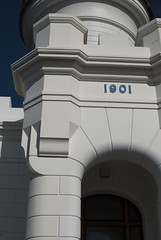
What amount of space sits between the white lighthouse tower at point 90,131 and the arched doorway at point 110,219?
2 cm

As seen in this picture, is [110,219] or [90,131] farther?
[110,219]

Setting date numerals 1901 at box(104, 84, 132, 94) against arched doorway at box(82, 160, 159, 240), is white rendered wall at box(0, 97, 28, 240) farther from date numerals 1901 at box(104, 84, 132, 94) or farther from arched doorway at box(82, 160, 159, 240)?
date numerals 1901 at box(104, 84, 132, 94)

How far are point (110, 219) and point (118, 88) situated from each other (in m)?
3.06

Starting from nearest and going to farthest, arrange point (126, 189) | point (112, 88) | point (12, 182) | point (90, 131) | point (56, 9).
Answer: point (90, 131) → point (112, 88) → point (126, 189) → point (12, 182) → point (56, 9)

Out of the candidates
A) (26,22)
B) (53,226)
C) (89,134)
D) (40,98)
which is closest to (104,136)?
(89,134)

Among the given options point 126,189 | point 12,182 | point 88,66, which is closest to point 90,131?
Result: point 88,66

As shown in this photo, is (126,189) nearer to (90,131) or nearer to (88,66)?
(90,131)

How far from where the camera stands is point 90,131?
6.04m

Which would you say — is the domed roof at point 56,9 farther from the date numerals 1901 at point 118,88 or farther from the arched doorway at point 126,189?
the arched doorway at point 126,189

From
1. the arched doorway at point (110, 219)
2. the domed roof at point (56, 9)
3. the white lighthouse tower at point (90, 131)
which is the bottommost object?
the arched doorway at point (110, 219)

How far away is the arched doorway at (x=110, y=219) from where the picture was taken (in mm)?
→ 7352

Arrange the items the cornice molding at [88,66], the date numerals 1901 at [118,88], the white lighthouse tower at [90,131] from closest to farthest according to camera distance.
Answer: the white lighthouse tower at [90,131], the cornice molding at [88,66], the date numerals 1901 at [118,88]

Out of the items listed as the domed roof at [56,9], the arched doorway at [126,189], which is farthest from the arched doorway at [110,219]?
the domed roof at [56,9]

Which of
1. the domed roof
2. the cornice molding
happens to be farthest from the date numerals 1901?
the domed roof
